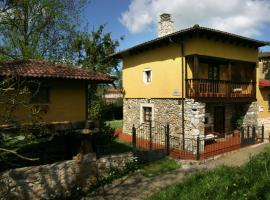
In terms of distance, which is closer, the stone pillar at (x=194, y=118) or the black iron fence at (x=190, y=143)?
the black iron fence at (x=190, y=143)

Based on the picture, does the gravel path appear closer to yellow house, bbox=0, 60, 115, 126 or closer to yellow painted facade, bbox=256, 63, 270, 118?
yellow house, bbox=0, 60, 115, 126

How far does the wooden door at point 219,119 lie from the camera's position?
1672 centimetres

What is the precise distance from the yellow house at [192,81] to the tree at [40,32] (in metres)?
7.07

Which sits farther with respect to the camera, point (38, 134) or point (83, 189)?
point (83, 189)

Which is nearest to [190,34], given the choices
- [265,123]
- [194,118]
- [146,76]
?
[194,118]

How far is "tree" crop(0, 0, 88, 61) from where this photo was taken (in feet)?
69.4

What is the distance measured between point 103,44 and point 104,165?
15815 mm

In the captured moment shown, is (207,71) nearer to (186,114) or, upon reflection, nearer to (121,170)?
(186,114)

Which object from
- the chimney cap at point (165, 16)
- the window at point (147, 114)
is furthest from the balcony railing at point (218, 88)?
the chimney cap at point (165, 16)

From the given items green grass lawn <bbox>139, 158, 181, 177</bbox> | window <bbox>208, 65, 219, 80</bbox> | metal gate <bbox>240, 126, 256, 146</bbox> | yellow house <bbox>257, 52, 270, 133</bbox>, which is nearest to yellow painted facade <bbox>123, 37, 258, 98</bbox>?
window <bbox>208, 65, 219, 80</bbox>

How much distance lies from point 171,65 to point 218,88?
9.31 feet

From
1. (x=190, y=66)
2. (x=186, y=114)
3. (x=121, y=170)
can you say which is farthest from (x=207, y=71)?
(x=121, y=170)

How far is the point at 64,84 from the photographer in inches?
400

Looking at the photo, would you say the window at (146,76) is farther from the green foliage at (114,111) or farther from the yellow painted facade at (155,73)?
the green foliage at (114,111)
